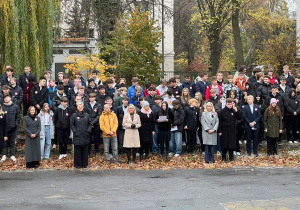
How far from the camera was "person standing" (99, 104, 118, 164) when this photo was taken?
14547mm

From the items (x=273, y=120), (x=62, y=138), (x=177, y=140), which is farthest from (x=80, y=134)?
(x=273, y=120)

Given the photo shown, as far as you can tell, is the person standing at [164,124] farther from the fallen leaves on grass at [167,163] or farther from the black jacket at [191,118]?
the black jacket at [191,118]

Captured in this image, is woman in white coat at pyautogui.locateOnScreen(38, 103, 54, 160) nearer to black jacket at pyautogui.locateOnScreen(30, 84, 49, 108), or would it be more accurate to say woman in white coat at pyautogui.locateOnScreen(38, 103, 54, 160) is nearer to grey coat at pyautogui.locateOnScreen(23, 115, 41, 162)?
grey coat at pyautogui.locateOnScreen(23, 115, 41, 162)

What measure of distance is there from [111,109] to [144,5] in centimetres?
1388

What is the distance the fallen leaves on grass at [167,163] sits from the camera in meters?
14.1

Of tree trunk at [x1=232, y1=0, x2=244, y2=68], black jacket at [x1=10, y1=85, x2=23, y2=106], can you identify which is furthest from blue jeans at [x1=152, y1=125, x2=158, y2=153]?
tree trunk at [x1=232, y1=0, x2=244, y2=68]

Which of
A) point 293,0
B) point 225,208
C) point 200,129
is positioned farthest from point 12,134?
point 293,0

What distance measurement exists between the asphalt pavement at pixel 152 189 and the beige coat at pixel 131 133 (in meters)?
1.39

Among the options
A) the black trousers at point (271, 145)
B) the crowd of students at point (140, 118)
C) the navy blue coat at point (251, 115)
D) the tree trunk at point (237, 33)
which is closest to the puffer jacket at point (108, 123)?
the crowd of students at point (140, 118)

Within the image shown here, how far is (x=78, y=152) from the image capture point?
14.1 metres

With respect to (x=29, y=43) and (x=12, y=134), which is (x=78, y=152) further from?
(x=29, y=43)

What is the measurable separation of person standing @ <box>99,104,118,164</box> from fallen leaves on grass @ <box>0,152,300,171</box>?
0.38 metres

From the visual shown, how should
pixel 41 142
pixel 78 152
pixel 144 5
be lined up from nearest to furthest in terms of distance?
pixel 78 152, pixel 41 142, pixel 144 5

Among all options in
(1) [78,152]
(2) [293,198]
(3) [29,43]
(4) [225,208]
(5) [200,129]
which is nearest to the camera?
(4) [225,208]
